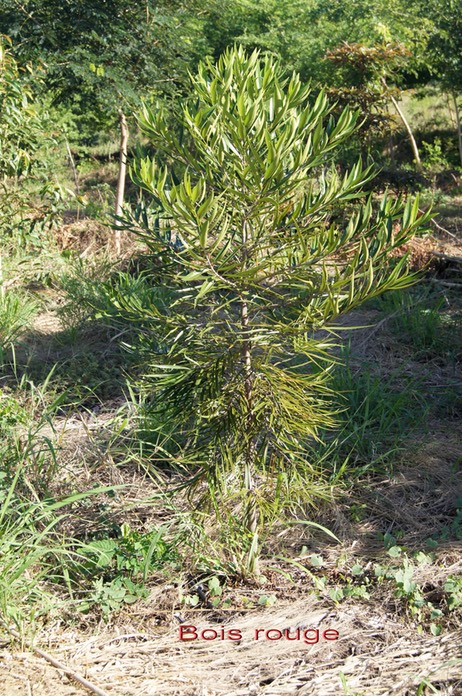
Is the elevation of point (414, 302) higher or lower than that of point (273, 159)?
lower

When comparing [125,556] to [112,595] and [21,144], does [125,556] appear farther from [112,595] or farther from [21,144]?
[21,144]

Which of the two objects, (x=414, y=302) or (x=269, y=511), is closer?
(x=269, y=511)

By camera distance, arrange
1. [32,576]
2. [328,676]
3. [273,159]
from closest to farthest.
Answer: [273,159] → [328,676] → [32,576]

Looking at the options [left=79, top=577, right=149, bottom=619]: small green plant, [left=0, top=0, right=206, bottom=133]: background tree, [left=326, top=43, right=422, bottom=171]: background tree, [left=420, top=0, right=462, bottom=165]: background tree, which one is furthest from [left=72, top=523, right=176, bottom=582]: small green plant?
[left=420, top=0, right=462, bottom=165]: background tree

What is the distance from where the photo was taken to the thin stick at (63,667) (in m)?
A: 2.10

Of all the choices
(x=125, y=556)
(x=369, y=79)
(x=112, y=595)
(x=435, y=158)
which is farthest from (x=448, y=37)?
(x=112, y=595)

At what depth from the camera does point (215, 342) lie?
2531mm

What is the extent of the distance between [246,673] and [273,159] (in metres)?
1.65

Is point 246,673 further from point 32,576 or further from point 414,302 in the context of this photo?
point 414,302

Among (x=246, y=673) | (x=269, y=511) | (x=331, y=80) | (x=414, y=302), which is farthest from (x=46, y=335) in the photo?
(x=331, y=80)

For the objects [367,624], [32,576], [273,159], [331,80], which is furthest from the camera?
[331,80]

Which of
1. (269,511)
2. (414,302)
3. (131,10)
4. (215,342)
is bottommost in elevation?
(414,302)

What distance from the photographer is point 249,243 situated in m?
2.37

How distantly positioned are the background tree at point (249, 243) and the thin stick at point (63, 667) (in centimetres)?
78
